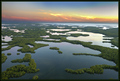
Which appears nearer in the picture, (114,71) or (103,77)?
(103,77)

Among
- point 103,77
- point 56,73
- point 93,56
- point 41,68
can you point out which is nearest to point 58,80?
point 56,73

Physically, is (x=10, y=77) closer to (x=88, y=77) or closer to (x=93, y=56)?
(x=88, y=77)

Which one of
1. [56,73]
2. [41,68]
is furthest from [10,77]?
[56,73]

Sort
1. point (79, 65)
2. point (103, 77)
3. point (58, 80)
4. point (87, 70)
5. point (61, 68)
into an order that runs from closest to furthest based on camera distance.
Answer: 1. point (58, 80)
2. point (103, 77)
3. point (87, 70)
4. point (61, 68)
5. point (79, 65)

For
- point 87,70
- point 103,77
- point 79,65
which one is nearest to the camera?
point 103,77

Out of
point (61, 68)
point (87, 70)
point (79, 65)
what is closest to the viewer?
point (87, 70)

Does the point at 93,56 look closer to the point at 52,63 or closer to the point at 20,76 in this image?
the point at 52,63

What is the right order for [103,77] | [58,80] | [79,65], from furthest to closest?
[79,65]
[103,77]
[58,80]

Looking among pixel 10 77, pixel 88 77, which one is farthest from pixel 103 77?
pixel 10 77

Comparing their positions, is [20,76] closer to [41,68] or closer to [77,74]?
[41,68]
